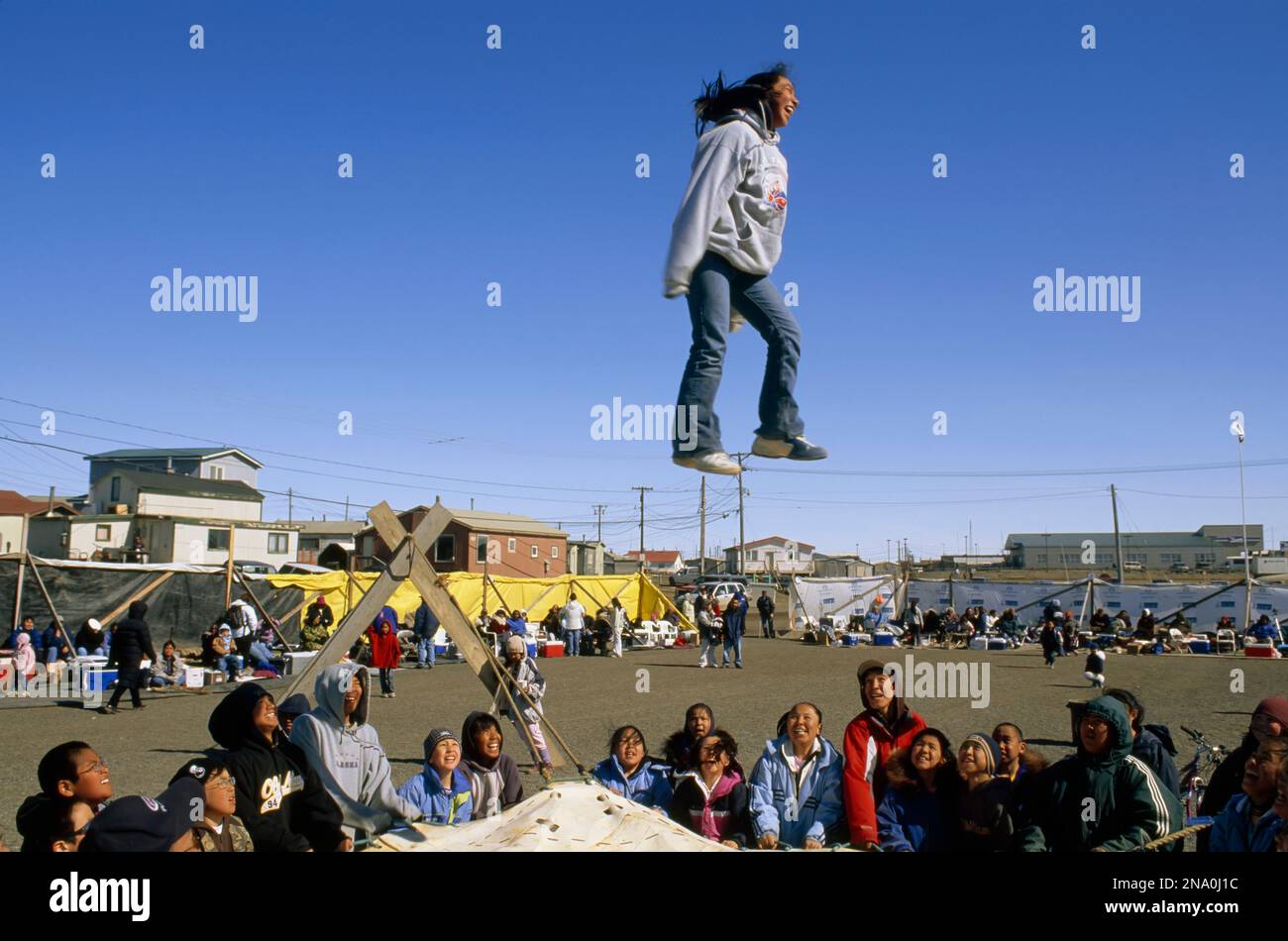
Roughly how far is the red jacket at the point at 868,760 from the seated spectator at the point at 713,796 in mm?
698

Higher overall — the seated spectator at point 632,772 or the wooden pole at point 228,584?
the wooden pole at point 228,584

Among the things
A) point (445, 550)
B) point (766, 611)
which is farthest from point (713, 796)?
point (766, 611)

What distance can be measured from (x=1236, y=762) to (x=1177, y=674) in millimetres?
17455

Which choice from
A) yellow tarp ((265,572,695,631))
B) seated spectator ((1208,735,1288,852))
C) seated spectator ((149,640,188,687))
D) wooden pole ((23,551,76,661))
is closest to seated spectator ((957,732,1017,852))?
seated spectator ((1208,735,1288,852))

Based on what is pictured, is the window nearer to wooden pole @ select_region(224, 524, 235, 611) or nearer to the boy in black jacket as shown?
the boy in black jacket

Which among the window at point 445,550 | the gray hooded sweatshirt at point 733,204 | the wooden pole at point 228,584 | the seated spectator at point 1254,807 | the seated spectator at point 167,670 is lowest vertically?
the seated spectator at point 167,670

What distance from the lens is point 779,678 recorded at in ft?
67.1

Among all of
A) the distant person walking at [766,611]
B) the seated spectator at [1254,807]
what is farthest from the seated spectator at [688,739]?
the distant person walking at [766,611]

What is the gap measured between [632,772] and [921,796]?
199cm

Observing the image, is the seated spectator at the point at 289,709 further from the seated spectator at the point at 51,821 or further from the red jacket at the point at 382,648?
the red jacket at the point at 382,648

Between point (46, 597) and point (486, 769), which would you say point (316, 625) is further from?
point (486, 769)

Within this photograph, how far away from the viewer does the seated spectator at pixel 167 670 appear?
18.0m
